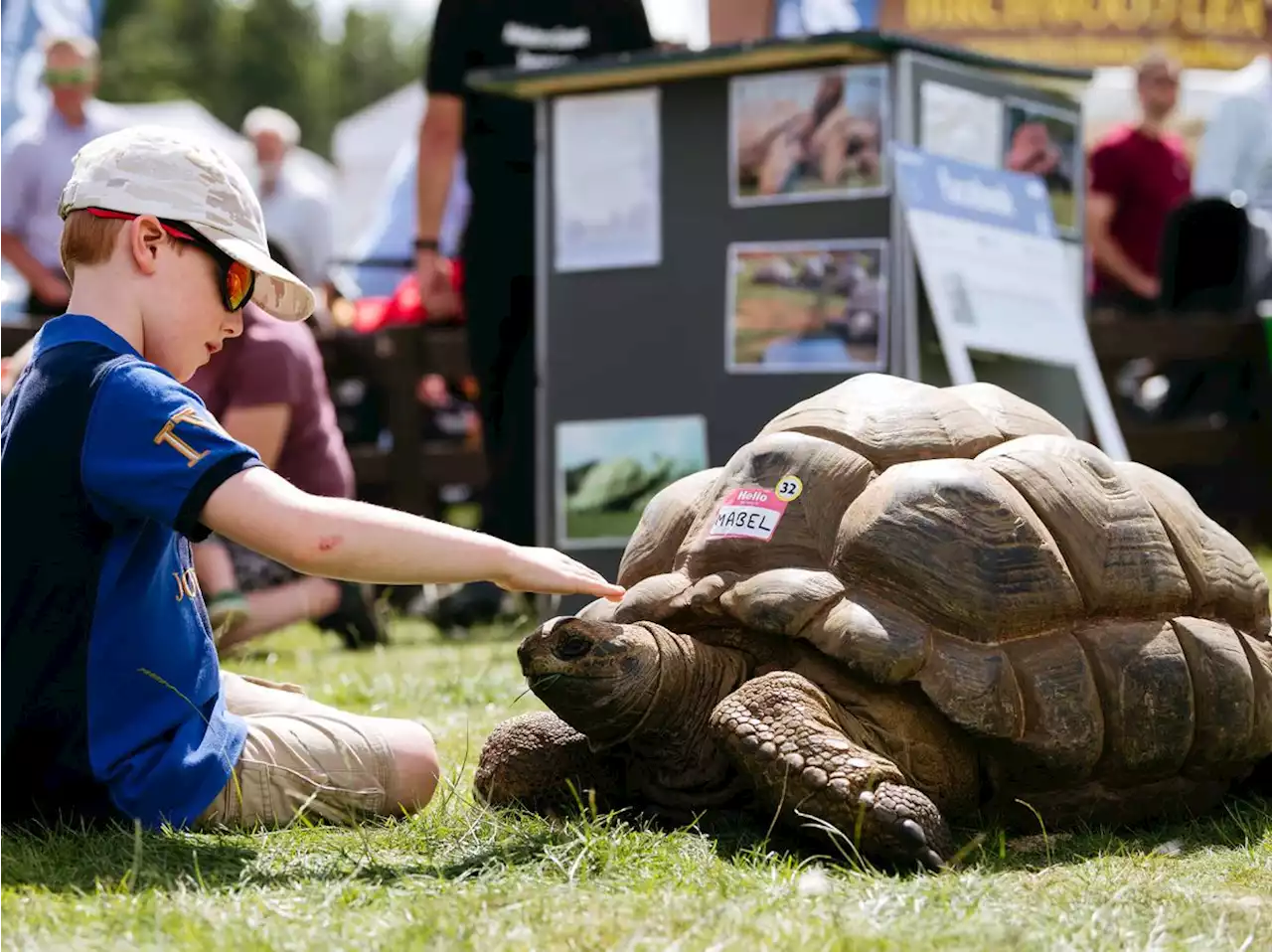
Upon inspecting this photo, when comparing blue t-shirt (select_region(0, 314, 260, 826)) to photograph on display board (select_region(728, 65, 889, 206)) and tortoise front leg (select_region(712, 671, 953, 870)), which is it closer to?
tortoise front leg (select_region(712, 671, 953, 870))

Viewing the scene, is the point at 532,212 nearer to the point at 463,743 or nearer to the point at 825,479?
the point at 463,743

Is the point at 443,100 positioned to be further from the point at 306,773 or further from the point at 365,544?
the point at 365,544

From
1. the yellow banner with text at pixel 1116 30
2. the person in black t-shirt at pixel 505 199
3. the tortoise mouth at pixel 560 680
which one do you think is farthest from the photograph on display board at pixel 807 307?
the yellow banner with text at pixel 1116 30

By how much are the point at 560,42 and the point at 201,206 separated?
183 inches

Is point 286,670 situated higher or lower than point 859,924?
lower

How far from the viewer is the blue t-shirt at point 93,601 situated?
10.0 ft

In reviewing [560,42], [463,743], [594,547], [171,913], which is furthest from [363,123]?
[171,913]

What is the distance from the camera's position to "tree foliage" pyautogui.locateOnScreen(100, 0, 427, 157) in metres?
60.1

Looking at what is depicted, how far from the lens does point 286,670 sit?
6000 millimetres

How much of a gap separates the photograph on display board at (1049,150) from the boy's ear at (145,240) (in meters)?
3.89

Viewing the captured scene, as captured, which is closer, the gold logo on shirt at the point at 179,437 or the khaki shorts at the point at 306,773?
the gold logo on shirt at the point at 179,437

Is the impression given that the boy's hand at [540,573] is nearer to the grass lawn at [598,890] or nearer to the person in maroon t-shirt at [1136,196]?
the grass lawn at [598,890]

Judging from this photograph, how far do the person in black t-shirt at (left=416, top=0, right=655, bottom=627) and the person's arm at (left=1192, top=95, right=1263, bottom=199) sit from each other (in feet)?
13.1

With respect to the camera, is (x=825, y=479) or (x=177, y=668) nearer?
(x=177, y=668)
